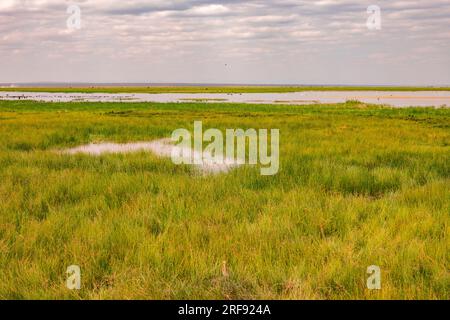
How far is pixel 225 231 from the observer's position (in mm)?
5562

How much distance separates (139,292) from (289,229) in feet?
7.88

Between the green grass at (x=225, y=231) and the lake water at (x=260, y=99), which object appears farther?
the lake water at (x=260, y=99)

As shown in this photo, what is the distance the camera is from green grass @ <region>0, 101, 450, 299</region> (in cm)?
412

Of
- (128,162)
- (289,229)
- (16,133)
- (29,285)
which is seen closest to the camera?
(29,285)

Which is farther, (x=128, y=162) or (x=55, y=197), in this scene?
(x=128, y=162)

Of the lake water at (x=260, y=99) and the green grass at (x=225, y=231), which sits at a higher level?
the green grass at (x=225, y=231)

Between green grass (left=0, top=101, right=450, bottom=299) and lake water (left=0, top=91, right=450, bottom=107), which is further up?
green grass (left=0, top=101, right=450, bottom=299)

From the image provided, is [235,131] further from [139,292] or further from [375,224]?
[139,292]

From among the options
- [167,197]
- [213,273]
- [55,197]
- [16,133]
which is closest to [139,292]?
[213,273]

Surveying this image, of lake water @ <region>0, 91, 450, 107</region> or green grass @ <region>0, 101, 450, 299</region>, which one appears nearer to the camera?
green grass @ <region>0, 101, 450, 299</region>

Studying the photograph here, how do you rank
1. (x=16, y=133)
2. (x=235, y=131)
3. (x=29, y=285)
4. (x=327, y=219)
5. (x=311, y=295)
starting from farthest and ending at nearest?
1. (x=235, y=131)
2. (x=16, y=133)
3. (x=327, y=219)
4. (x=29, y=285)
5. (x=311, y=295)

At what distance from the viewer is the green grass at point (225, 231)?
412cm

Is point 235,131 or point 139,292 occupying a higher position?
point 139,292

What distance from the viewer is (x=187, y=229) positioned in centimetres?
575
